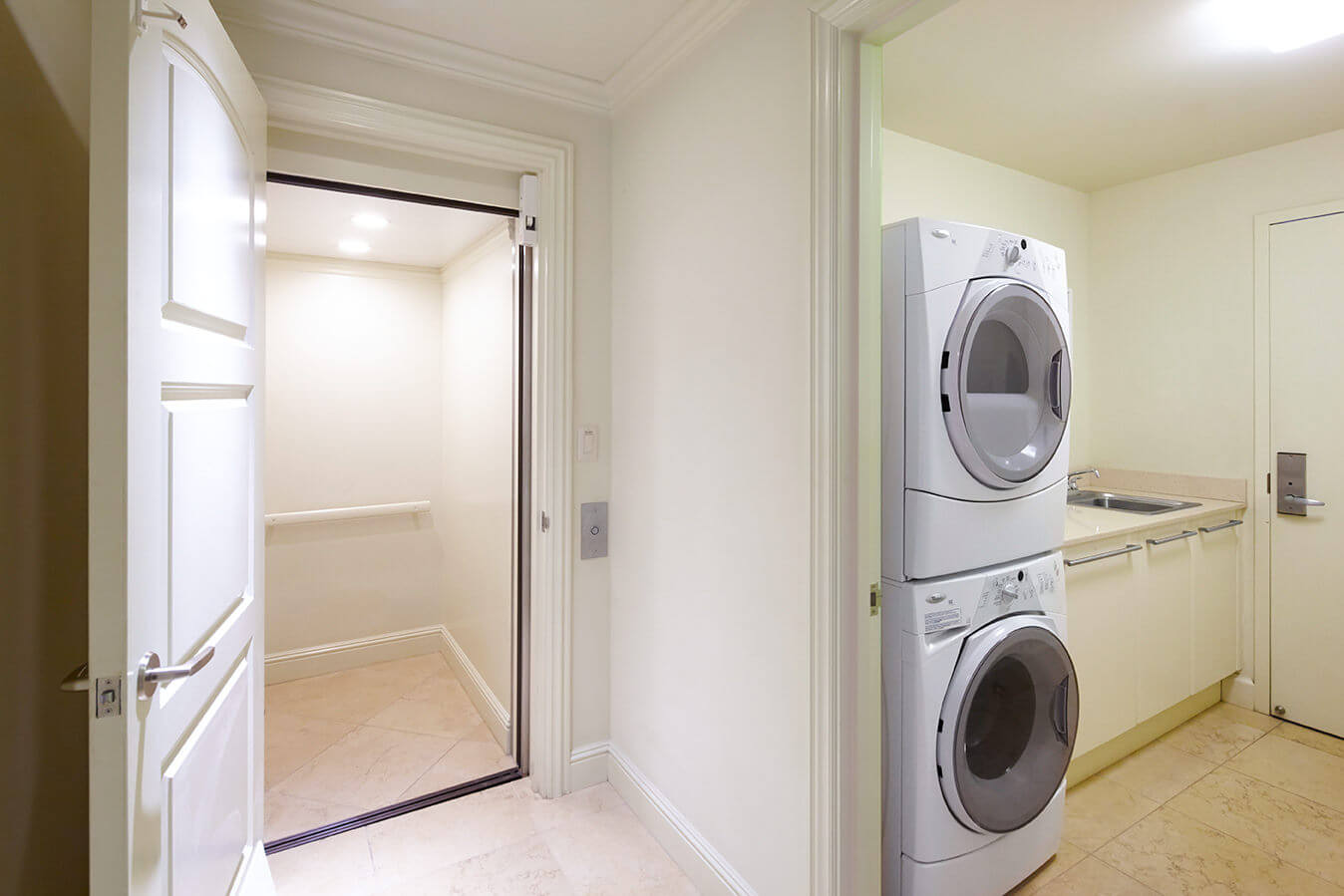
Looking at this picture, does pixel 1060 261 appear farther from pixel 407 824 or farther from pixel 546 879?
Result: pixel 407 824

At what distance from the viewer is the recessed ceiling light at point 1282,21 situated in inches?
68.7

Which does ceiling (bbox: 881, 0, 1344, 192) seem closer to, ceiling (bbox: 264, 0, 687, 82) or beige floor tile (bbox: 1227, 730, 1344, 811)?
ceiling (bbox: 264, 0, 687, 82)

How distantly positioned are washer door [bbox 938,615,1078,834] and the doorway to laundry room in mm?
1408

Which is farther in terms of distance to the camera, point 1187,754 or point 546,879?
point 1187,754

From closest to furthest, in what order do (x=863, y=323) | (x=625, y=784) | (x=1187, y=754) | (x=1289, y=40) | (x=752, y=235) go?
(x=863, y=323)
(x=752, y=235)
(x=1289, y=40)
(x=625, y=784)
(x=1187, y=754)

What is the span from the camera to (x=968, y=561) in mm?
1579

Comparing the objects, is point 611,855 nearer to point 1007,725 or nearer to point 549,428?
point 1007,725

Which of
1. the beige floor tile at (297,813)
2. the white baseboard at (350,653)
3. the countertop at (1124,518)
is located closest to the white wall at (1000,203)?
the countertop at (1124,518)

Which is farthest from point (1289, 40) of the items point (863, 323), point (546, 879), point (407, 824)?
point (407, 824)

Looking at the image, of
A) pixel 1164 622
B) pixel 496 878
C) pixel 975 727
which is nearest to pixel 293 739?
pixel 496 878

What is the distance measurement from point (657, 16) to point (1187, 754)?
3.19 metres

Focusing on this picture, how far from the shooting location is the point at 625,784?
212 cm

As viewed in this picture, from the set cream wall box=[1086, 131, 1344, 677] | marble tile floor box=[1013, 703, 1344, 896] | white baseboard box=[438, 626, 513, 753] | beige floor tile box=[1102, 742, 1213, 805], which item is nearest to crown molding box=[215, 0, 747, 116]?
white baseboard box=[438, 626, 513, 753]

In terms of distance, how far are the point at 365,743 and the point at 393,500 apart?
1.28 metres
